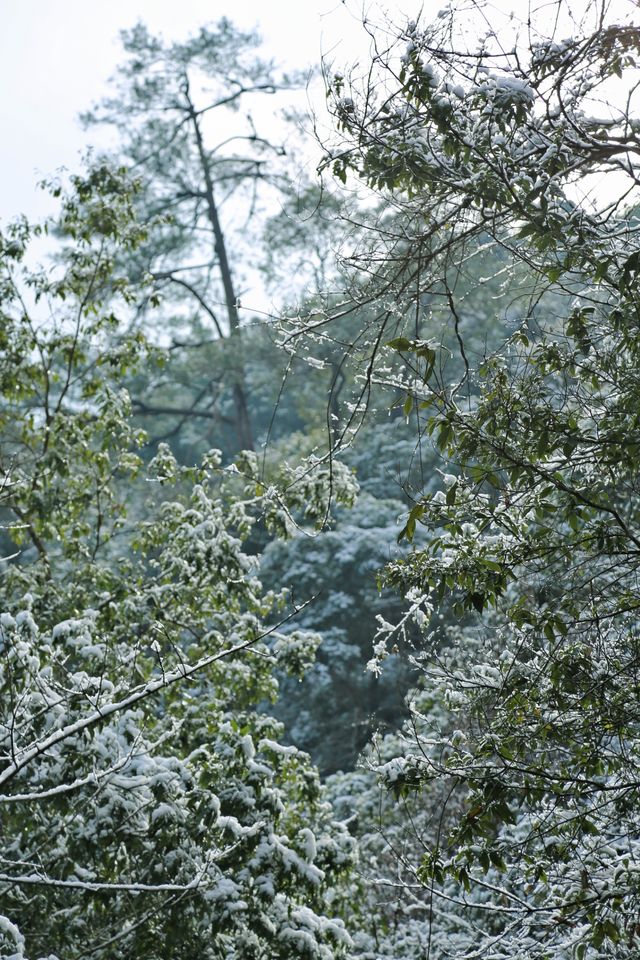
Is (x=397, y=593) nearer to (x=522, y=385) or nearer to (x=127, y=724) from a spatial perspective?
(x=127, y=724)

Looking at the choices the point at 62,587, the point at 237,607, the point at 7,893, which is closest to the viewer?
the point at 7,893

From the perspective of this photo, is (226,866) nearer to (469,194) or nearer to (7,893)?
(7,893)

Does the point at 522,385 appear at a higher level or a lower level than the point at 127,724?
higher

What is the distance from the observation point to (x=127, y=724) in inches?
199

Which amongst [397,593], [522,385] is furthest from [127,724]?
[522,385]

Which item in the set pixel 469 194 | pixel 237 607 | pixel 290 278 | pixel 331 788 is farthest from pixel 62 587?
pixel 290 278

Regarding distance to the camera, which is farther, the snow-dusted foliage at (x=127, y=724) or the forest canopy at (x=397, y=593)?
the snow-dusted foliage at (x=127, y=724)

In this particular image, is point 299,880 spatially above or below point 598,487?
below

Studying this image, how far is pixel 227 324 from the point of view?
1995 centimetres

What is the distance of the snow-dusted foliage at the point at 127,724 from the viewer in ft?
15.2

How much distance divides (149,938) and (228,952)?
50 centimetres

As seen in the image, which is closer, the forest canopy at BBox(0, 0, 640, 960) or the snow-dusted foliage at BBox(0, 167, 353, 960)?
the forest canopy at BBox(0, 0, 640, 960)

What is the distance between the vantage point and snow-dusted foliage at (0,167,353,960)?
4637 millimetres

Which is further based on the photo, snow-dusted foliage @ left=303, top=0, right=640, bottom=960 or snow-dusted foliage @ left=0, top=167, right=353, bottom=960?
snow-dusted foliage @ left=0, top=167, right=353, bottom=960
